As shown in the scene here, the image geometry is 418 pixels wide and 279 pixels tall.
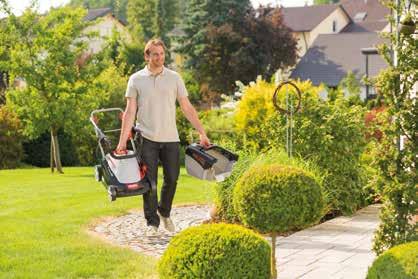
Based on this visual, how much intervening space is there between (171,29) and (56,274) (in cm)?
7039

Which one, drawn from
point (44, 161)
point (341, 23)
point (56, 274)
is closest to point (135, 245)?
point (56, 274)

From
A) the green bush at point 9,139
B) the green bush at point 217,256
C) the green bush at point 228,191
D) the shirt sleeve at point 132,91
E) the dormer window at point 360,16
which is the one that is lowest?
the green bush at point 9,139

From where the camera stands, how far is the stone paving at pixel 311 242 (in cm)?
645

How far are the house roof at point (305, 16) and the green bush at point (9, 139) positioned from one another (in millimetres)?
47453

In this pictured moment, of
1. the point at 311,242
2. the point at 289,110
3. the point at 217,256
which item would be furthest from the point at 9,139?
the point at 217,256

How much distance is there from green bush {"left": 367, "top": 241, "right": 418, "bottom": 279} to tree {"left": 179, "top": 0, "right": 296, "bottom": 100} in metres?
40.4

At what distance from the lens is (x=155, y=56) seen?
26.2 feet

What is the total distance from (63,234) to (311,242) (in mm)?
2650

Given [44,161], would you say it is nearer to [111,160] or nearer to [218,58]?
[111,160]

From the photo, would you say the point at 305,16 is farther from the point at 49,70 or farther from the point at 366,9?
the point at 49,70

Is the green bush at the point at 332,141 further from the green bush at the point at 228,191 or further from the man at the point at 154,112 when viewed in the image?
the man at the point at 154,112

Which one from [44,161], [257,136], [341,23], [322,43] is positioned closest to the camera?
[257,136]

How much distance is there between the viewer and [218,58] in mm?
45781

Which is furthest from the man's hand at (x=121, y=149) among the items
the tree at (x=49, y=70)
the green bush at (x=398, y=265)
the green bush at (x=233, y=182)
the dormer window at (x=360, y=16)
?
the dormer window at (x=360, y=16)
